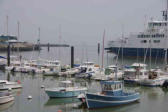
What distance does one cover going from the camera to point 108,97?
24297 mm

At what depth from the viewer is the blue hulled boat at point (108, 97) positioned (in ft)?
78.6

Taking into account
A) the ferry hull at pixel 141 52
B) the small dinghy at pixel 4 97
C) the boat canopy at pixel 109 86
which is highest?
the ferry hull at pixel 141 52

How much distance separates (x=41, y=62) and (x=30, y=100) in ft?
91.2

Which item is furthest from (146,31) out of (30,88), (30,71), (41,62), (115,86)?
(115,86)

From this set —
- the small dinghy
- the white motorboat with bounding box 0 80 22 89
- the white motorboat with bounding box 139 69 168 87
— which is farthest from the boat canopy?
the white motorboat with bounding box 139 69 168 87

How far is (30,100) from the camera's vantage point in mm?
27016

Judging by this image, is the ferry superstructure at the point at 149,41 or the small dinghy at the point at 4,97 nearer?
the small dinghy at the point at 4,97

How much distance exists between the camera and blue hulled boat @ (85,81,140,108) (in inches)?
943

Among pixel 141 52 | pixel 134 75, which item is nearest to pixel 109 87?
pixel 134 75

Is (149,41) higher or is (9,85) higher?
(149,41)

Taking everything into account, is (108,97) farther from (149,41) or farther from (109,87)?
(149,41)

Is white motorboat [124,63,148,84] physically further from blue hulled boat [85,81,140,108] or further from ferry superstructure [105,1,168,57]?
ferry superstructure [105,1,168,57]

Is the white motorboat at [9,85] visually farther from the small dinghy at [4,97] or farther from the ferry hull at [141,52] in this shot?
the ferry hull at [141,52]

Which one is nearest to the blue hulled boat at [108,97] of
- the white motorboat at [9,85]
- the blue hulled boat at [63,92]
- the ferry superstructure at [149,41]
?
the blue hulled boat at [63,92]
